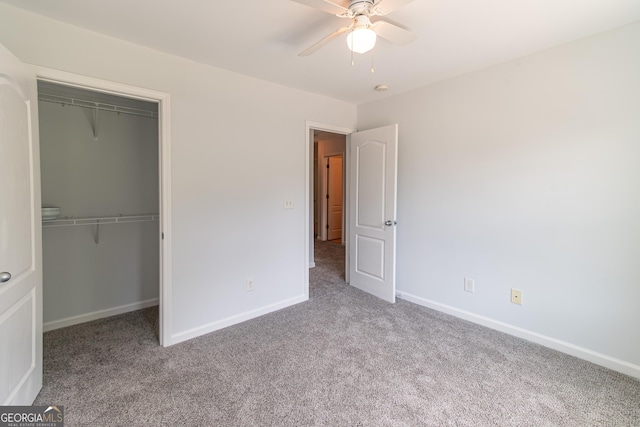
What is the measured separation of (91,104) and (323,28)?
232 centimetres

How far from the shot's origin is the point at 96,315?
9.45 feet

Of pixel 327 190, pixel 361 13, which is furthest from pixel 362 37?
pixel 327 190

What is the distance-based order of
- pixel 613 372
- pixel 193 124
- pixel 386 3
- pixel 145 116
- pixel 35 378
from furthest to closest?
A: pixel 145 116 < pixel 193 124 < pixel 613 372 < pixel 35 378 < pixel 386 3

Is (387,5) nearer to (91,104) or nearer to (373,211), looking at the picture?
(373,211)

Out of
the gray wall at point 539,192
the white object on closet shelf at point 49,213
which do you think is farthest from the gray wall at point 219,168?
the gray wall at point 539,192

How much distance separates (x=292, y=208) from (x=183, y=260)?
4.01 feet

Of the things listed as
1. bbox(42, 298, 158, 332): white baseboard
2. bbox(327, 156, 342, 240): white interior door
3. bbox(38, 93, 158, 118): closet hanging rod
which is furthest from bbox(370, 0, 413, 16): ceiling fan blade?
bbox(327, 156, 342, 240): white interior door

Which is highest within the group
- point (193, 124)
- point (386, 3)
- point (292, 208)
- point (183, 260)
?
point (386, 3)

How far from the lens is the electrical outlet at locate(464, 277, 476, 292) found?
9.21 feet

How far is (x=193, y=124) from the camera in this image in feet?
8.11

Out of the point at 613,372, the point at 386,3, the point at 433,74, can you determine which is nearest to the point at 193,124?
the point at 386,3

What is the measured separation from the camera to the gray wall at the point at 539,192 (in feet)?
6.59

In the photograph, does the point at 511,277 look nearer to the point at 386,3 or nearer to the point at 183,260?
the point at 386,3

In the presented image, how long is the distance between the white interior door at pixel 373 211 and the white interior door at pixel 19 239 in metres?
2.90
